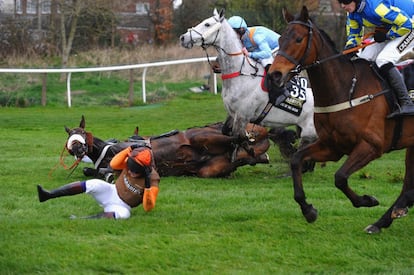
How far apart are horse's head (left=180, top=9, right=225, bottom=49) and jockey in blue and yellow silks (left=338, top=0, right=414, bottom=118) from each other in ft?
10.4

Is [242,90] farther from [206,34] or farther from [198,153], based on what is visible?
[198,153]

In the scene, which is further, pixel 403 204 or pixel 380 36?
pixel 380 36

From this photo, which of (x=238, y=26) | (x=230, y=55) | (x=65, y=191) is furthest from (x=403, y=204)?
(x=238, y=26)

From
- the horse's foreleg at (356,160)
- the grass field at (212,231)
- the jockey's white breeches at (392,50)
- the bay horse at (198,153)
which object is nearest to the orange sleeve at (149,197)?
the grass field at (212,231)

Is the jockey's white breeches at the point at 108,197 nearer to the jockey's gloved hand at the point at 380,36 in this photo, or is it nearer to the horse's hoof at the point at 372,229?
the horse's hoof at the point at 372,229

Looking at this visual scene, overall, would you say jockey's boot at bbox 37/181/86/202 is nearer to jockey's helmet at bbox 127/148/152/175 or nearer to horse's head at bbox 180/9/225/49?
jockey's helmet at bbox 127/148/152/175

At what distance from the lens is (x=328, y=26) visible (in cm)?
2967

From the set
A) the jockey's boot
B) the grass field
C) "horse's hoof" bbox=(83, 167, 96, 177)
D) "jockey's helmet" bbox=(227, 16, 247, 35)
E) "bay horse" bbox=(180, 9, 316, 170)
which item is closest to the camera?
the grass field

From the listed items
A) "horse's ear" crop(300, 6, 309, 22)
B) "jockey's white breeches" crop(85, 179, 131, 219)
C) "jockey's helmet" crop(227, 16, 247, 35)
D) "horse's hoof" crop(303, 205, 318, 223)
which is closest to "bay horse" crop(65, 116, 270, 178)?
"jockey's helmet" crop(227, 16, 247, 35)

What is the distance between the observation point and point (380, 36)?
738 cm

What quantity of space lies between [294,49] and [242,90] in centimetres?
355

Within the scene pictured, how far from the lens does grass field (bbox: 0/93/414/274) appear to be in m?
6.05

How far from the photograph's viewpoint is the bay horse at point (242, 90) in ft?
33.8

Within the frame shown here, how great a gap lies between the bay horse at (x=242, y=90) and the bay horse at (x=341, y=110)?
10.1 feet
